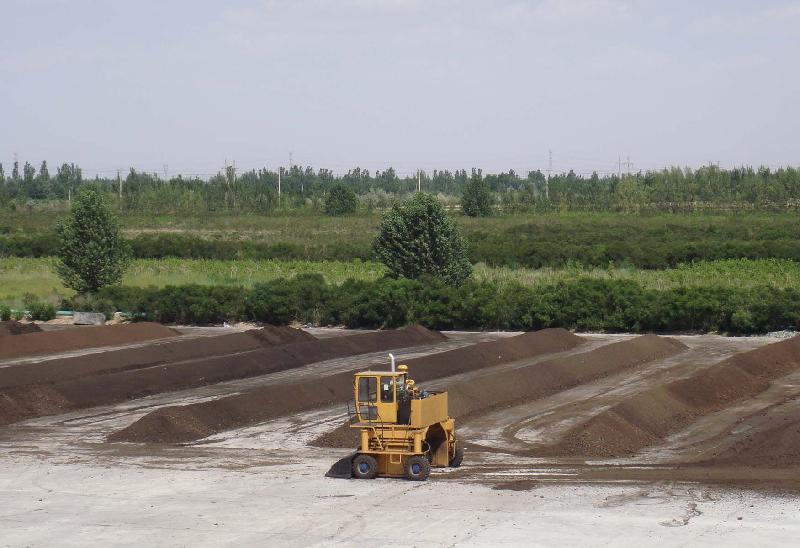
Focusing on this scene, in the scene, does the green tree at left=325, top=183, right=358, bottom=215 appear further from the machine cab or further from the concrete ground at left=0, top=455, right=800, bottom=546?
the machine cab

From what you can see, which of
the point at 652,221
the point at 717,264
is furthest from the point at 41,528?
the point at 652,221

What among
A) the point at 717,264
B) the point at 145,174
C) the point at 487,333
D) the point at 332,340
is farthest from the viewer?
the point at 145,174

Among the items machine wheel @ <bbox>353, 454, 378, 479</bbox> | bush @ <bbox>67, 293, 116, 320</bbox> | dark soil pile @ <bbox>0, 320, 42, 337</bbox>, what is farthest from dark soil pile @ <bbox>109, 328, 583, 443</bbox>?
bush @ <bbox>67, 293, 116, 320</bbox>

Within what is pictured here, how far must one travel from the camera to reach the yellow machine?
17625 millimetres

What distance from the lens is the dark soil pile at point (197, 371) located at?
2678cm

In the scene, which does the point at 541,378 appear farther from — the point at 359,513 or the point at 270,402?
the point at 359,513

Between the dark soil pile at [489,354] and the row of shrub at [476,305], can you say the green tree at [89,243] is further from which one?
the dark soil pile at [489,354]

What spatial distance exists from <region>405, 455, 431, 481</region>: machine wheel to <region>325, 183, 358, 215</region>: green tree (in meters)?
103

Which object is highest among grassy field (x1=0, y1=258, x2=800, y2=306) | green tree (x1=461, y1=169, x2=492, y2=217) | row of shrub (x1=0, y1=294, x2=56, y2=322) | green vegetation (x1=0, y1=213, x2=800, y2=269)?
green tree (x1=461, y1=169, x2=492, y2=217)

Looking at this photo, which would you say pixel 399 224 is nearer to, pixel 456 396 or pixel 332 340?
pixel 332 340

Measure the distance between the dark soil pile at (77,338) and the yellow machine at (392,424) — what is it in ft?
68.9

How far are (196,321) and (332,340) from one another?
11.0 metres

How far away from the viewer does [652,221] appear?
96125 millimetres

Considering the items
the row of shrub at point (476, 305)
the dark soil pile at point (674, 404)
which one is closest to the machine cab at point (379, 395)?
the dark soil pile at point (674, 404)
